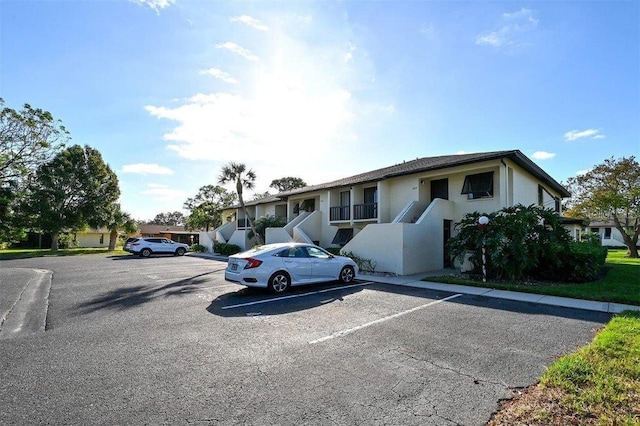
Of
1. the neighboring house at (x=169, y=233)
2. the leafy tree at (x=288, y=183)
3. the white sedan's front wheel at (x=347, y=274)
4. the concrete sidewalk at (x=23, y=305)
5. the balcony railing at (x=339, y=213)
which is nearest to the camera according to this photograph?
the concrete sidewalk at (x=23, y=305)

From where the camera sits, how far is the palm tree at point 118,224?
115 ft

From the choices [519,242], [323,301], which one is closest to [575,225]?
[519,242]

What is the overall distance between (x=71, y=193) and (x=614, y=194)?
4830 centimetres

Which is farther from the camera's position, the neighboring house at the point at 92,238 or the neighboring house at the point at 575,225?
the neighboring house at the point at 92,238

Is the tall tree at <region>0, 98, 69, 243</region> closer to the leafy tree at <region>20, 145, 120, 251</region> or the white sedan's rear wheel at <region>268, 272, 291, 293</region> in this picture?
the leafy tree at <region>20, 145, 120, 251</region>

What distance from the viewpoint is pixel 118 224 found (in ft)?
116

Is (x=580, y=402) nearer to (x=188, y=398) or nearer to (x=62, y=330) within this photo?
(x=188, y=398)

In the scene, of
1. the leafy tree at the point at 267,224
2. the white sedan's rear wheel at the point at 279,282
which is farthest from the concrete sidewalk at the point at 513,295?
the leafy tree at the point at 267,224

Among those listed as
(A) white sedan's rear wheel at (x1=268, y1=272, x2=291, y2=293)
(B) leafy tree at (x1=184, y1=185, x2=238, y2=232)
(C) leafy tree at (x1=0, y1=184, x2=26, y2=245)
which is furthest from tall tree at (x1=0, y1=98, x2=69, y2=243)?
(A) white sedan's rear wheel at (x1=268, y1=272, x2=291, y2=293)

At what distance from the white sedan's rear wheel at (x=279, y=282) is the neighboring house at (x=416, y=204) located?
Answer: 5579 millimetres

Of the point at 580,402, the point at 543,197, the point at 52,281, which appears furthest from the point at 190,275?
the point at 543,197

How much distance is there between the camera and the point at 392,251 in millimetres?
13258

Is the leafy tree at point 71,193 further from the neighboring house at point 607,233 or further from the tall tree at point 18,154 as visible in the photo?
the neighboring house at point 607,233

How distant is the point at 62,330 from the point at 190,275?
25.3 ft
